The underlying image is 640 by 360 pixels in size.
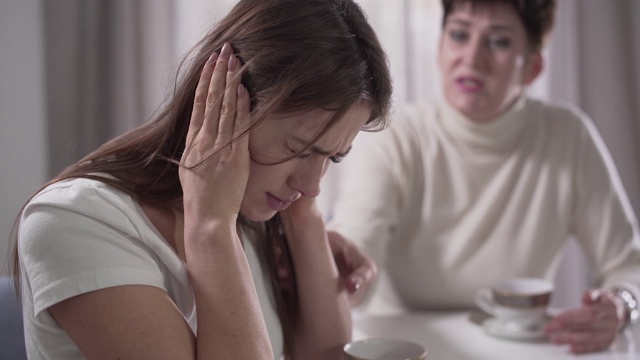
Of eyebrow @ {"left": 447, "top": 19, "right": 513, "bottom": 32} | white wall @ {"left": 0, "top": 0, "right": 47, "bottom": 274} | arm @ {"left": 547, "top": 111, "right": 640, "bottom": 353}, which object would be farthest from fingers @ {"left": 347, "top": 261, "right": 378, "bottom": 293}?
white wall @ {"left": 0, "top": 0, "right": 47, "bottom": 274}

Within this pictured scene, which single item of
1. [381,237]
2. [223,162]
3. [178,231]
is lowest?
[381,237]

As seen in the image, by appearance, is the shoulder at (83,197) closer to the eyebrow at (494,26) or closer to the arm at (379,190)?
the arm at (379,190)

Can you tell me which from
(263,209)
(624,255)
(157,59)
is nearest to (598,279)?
(624,255)

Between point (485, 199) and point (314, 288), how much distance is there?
2.92 ft

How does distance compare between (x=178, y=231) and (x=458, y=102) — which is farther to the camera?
(x=458, y=102)

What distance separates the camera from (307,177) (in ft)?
3.45

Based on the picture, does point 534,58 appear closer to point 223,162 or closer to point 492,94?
point 492,94

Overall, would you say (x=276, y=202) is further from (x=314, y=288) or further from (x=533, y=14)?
(x=533, y=14)

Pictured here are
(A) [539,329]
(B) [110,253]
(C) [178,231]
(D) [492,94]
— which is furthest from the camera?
(D) [492,94]

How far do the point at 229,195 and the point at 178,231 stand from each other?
0.13 meters

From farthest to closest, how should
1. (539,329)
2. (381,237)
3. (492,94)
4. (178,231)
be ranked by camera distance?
(492,94)
(381,237)
(539,329)
(178,231)

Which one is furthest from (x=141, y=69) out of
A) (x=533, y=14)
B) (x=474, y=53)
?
(x=533, y=14)

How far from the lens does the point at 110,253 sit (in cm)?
91

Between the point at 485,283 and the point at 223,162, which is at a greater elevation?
the point at 223,162
